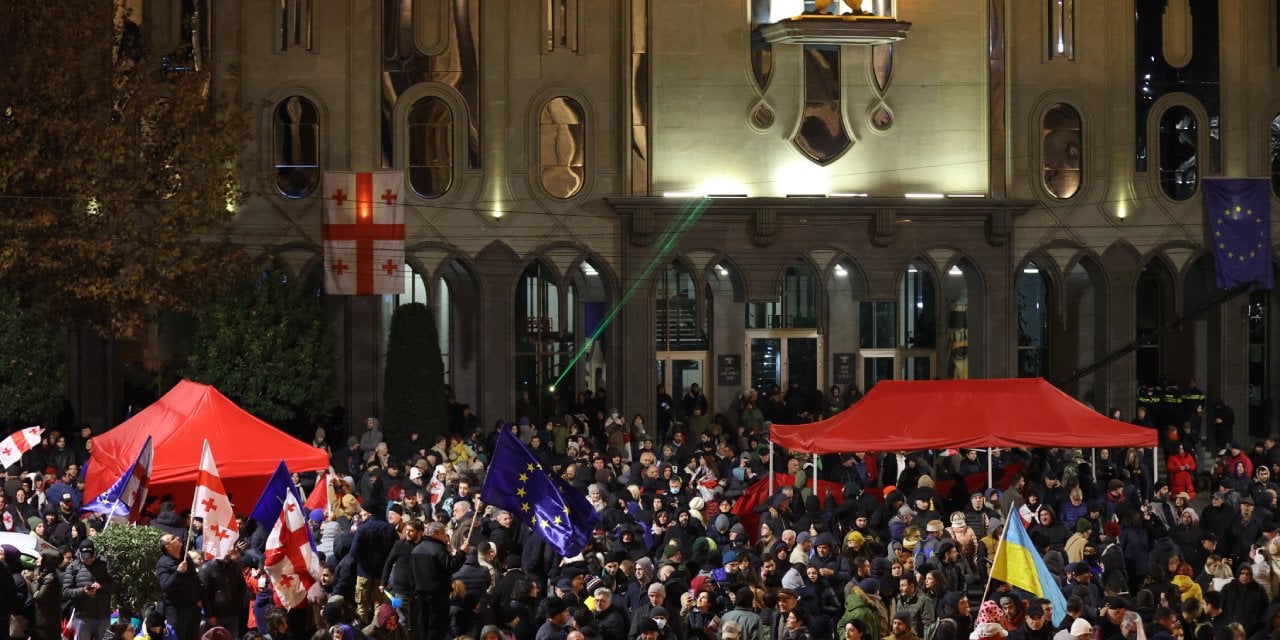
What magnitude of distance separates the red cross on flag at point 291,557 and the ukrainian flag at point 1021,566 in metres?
6.55

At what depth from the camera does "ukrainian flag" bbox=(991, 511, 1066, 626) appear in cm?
1897

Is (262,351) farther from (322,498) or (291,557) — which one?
(291,557)

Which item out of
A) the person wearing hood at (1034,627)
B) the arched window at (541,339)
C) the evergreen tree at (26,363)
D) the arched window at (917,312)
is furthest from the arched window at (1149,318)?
the person wearing hood at (1034,627)

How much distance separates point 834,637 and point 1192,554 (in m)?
5.96

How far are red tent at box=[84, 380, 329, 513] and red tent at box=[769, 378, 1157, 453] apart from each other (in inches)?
280

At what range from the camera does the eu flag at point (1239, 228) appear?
1697 inches

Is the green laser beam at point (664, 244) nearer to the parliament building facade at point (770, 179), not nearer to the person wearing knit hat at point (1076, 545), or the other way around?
the parliament building facade at point (770, 179)

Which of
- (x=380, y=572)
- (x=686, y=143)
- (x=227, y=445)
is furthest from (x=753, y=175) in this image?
(x=380, y=572)

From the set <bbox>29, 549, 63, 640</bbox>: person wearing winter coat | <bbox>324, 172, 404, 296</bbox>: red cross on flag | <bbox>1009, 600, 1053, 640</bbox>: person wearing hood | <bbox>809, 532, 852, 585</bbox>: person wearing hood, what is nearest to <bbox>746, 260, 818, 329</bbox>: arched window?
<bbox>324, 172, 404, 296</bbox>: red cross on flag

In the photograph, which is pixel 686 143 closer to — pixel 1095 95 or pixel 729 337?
pixel 729 337

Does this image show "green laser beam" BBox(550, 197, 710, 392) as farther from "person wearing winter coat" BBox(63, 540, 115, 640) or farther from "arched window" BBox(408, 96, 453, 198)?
"person wearing winter coat" BBox(63, 540, 115, 640)

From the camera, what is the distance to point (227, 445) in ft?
87.1

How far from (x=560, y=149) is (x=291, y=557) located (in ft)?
76.5

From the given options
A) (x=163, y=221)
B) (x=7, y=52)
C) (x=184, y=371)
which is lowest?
(x=184, y=371)
